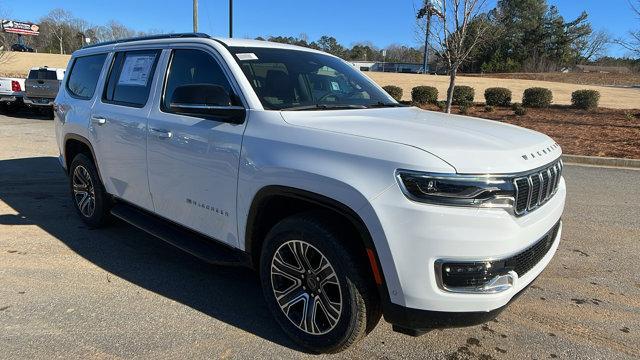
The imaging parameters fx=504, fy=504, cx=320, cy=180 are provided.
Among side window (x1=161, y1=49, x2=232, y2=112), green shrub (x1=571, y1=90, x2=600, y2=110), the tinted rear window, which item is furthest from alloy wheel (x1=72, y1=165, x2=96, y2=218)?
green shrub (x1=571, y1=90, x2=600, y2=110)

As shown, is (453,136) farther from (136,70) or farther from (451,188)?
(136,70)

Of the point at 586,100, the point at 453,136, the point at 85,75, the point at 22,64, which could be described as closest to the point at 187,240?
the point at 453,136

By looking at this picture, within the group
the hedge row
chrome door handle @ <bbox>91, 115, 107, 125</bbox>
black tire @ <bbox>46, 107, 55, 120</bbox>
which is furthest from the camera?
the hedge row

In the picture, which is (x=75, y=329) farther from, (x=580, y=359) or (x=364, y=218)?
(x=580, y=359)

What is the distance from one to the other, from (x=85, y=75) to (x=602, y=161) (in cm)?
996

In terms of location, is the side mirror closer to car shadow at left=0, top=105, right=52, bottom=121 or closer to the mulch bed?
the mulch bed

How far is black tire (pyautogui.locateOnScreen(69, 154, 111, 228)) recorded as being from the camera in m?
5.05

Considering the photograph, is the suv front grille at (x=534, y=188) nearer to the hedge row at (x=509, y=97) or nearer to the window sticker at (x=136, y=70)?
the window sticker at (x=136, y=70)

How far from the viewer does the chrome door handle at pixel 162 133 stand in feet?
12.4

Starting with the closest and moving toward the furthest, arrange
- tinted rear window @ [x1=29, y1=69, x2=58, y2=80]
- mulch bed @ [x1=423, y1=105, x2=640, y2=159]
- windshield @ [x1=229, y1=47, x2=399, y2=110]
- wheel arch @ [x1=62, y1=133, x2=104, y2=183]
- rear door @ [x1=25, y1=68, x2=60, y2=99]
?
windshield @ [x1=229, y1=47, x2=399, y2=110] → wheel arch @ [x1=62, y1=133, x2=104, y2=183] → mulch bed @ [x1=423, y1=105, x2=640, y2=159] → rear door @ [x1=25, y1=68, x2=60, y2=99] → tinted rear window @ [x1=29, y1=69, x2=58, y2=80]

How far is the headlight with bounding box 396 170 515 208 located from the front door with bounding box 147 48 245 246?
124 centimetres

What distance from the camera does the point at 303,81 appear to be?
12.5ft

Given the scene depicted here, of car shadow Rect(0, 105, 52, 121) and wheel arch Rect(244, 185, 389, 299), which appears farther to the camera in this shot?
car shadow Rect(0, 105, 52, 121)

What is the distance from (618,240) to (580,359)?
2814mm
